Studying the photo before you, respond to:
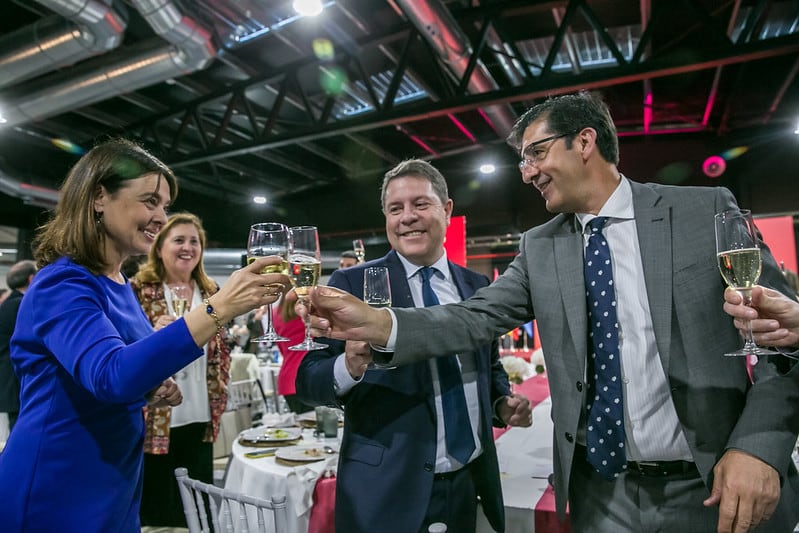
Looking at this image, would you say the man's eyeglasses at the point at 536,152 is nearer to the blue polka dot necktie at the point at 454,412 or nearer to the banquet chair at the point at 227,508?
the blue polka dot necktie at the point at 454,412

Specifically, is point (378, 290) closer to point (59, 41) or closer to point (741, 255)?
point (741, 255)

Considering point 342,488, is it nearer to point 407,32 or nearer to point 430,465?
point 430,465

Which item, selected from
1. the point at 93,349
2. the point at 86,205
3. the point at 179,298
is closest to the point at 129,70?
the point at 179,298

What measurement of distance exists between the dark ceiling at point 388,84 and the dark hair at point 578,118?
3.02 m

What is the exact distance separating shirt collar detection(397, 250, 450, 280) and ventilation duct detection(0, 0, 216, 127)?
357 centimetres

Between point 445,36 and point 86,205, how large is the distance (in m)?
3.98

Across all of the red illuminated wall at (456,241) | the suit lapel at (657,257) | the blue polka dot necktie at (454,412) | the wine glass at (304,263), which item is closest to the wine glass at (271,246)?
the wine glass at (304,263)

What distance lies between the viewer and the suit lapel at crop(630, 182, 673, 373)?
1.34 metres

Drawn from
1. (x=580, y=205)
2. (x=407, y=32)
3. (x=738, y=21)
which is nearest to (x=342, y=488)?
(x=580, y=205)

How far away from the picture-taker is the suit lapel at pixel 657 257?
134cm

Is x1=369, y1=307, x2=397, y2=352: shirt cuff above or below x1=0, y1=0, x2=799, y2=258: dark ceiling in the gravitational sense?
below

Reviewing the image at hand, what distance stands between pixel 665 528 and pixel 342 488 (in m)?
0.87

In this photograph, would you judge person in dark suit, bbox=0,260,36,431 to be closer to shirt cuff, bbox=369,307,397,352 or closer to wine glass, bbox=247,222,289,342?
wine glass, bbox=247,222,289,342

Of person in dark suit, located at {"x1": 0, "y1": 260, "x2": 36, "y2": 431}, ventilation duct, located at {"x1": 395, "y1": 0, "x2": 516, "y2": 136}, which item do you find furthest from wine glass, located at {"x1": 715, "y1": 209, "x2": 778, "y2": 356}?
person in dark suit, located at {"x1": 0, "y1": 260, "x2": 36, "y2": 431}
